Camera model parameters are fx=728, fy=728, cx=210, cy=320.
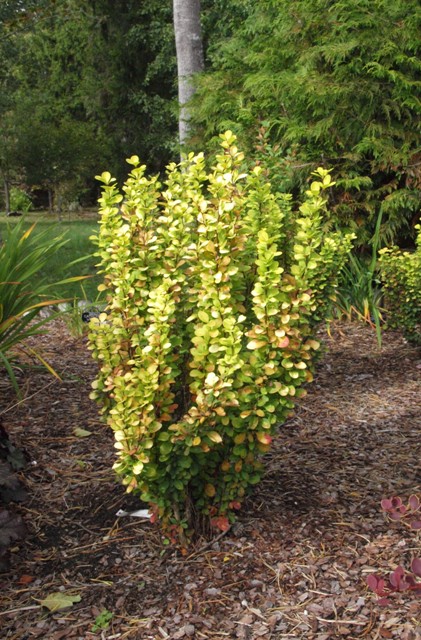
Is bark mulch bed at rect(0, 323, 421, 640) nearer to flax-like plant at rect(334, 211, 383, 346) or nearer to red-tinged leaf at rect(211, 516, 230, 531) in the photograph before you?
red-tinged leaf at rect(211, 516, 230, 531)

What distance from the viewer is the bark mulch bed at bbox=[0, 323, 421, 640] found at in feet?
6.98

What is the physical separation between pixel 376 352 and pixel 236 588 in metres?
2.65

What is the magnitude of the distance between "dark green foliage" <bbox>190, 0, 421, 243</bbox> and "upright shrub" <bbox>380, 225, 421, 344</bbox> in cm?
80

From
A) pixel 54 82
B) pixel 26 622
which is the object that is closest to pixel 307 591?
pixel 26 622

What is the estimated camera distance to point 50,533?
2.63m

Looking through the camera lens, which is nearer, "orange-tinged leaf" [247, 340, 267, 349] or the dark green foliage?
"orange-tinged leaf" [247, 340, 267, 349]

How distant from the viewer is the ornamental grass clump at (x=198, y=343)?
2.12 metres

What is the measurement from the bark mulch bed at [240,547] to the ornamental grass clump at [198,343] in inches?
7.0

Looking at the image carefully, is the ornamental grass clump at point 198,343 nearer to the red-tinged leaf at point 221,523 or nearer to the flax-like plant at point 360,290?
the red-tinged leaf at point 221,523

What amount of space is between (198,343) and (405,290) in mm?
2586

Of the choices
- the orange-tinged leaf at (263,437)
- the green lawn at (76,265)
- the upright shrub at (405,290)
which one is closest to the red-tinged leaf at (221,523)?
the orange-tinged leaf at (263,437)

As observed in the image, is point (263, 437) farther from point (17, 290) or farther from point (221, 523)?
point (17, 290)

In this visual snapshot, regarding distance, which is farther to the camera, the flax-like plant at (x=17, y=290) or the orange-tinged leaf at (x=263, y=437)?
the flax-like plant at (x=17, y=290)

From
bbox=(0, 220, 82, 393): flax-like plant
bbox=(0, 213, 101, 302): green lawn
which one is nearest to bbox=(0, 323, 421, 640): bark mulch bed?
bbox=(0, 220, 82, 393): flax-like plant
